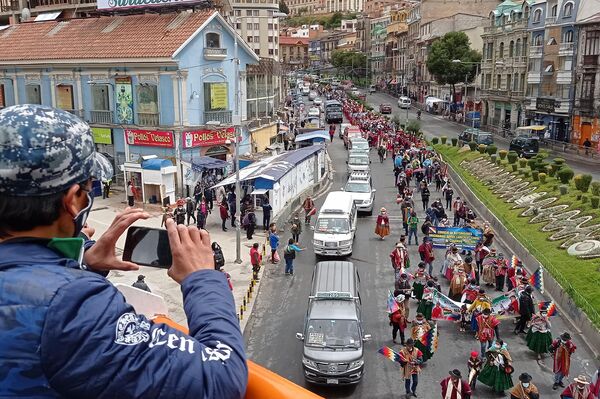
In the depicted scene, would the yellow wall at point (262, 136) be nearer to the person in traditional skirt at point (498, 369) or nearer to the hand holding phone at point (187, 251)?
the person in traditional skirt at point (498, 369)

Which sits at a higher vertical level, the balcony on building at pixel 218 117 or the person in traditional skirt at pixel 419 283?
the balcony on building at pixel 218 117

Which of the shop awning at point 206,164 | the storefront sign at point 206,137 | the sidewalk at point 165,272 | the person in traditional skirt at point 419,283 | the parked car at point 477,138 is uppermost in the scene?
the storefront sign at point 206,137

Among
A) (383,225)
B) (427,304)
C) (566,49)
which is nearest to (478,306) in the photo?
(427,304)

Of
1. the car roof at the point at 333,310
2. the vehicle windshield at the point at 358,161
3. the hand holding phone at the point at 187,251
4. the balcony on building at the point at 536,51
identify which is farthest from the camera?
the balcony on building at the point at 536,51

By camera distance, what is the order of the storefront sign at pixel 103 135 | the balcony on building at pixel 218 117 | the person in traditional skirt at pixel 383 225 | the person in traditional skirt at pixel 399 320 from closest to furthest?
the person in traditional skirt at pixel 399 320, the person in traditional skirt at pixel 383 225, the balcony on building at pixel 218 117, the storefront sign at pixel 103 135

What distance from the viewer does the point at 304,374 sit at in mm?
13570

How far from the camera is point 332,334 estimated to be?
13758 millimetres

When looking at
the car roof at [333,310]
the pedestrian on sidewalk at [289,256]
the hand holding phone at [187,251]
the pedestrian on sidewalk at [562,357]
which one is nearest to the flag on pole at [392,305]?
the car roof at [333,310]

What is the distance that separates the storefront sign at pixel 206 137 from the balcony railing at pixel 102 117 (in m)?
5.26

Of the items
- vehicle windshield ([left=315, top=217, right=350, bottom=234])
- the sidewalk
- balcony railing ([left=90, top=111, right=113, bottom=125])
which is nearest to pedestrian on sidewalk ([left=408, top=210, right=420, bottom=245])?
vehicle windshield ([left=315, top=217, right=350, bottom=234])

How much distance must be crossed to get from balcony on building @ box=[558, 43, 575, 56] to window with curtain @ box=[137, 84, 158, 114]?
35.5 m

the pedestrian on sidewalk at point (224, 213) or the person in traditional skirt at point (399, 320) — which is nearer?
the person in traditional skirt at point (399, 320)

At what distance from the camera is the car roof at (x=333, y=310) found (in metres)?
14.2

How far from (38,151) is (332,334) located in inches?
485
